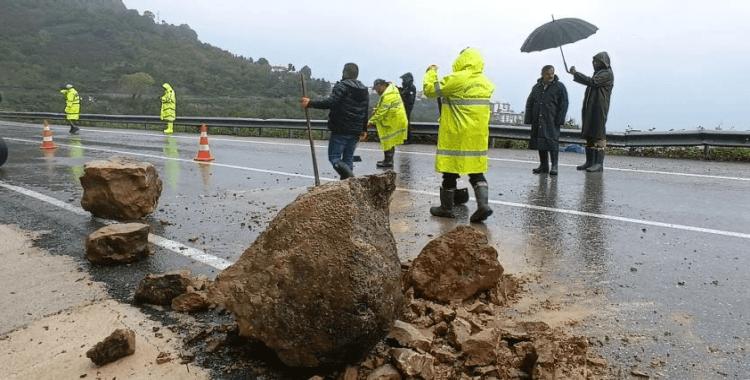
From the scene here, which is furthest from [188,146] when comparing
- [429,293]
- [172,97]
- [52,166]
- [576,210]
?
[429,293]

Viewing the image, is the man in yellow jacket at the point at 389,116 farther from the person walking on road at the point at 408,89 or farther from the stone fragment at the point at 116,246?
the stone fragment at the point at 116,246

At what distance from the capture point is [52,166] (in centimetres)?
1100

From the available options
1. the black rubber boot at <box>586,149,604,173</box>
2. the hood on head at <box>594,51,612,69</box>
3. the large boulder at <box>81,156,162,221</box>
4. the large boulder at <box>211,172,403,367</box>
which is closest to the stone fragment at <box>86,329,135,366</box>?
the large boulder at <box>211,172,403,367</box>

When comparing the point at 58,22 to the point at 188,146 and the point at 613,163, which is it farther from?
the point at 613,163

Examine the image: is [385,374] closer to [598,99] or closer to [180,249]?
[180,249]

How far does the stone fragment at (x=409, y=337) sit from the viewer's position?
295 centimetres

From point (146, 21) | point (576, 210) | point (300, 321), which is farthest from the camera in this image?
point (146, 21)

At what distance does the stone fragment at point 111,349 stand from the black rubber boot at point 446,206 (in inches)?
156

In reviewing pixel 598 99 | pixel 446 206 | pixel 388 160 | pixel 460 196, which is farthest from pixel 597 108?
pixel 446 206

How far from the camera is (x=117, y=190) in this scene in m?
6.13

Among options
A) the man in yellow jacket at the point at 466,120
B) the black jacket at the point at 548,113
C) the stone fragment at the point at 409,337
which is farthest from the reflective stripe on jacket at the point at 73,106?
the stone fragment at the point at 409,337

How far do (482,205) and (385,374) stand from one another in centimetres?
365

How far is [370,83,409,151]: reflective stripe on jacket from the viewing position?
1048 cm

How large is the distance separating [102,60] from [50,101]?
28.1m
